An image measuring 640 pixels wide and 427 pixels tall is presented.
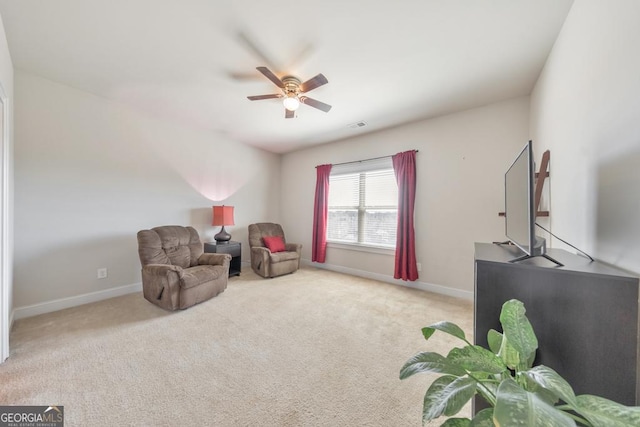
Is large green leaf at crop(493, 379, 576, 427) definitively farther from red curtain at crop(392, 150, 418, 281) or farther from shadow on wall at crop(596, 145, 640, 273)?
red curtain at crop(392, 150, 418, 281)

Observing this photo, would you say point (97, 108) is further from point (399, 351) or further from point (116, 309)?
point (399, 351)

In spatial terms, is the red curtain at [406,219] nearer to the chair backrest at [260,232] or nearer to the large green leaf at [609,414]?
the chair backrest at [260,232]

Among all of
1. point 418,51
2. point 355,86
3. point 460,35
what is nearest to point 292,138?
point 355,86

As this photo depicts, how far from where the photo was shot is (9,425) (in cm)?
129

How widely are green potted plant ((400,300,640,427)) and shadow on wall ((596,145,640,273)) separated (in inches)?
27.0

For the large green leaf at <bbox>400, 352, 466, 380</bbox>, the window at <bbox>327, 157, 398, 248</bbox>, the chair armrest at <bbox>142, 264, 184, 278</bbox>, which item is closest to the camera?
the large green leaf at <bbox>400, 352, 466, 380</bbox>

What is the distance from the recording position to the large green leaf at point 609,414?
1.63ft

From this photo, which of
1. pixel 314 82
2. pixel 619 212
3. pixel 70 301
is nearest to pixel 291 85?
pixel 314 82

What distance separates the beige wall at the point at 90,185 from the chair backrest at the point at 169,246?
0.52 m

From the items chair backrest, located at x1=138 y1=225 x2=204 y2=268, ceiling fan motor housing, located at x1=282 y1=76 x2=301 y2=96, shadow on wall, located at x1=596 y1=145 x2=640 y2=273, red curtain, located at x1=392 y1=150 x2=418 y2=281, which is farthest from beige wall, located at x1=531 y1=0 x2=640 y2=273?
chair backrest, located at x1=138 y1=225 x2=204 y2=268

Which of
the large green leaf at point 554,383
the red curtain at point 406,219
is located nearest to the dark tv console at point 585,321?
the large green leaf at point 554,383

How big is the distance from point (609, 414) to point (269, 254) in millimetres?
3814

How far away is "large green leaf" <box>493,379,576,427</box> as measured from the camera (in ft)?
1.42

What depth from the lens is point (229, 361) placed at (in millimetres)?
1828
